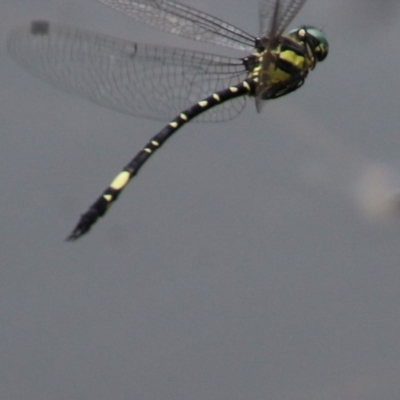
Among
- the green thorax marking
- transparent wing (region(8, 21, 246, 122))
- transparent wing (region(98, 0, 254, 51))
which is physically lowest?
transparent wing (region(8, 21, 246, 122))

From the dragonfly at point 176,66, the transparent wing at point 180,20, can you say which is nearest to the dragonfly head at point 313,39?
the dragonfly at point 176,66

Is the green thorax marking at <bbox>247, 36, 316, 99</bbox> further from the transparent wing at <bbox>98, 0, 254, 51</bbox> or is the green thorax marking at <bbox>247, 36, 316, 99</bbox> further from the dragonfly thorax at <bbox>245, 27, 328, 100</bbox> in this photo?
the transparent wing at <bbox>98, 0, 254, 51</bbox>

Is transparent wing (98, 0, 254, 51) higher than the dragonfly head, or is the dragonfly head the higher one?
the dragonfly head

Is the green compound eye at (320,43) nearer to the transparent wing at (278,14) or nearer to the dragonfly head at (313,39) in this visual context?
the dragonfly head at (313,39)

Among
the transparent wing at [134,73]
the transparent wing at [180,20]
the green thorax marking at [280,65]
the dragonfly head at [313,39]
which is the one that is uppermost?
the dragonfly head at [313,39]

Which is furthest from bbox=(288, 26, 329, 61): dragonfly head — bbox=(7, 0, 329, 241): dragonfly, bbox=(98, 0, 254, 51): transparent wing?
bbox=(98, 0, 254, 51): transparent wing

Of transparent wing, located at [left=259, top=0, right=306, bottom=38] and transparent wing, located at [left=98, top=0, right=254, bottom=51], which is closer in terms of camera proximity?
transparent wing, located at [left=259, top=0, right=306, bottom=38]
